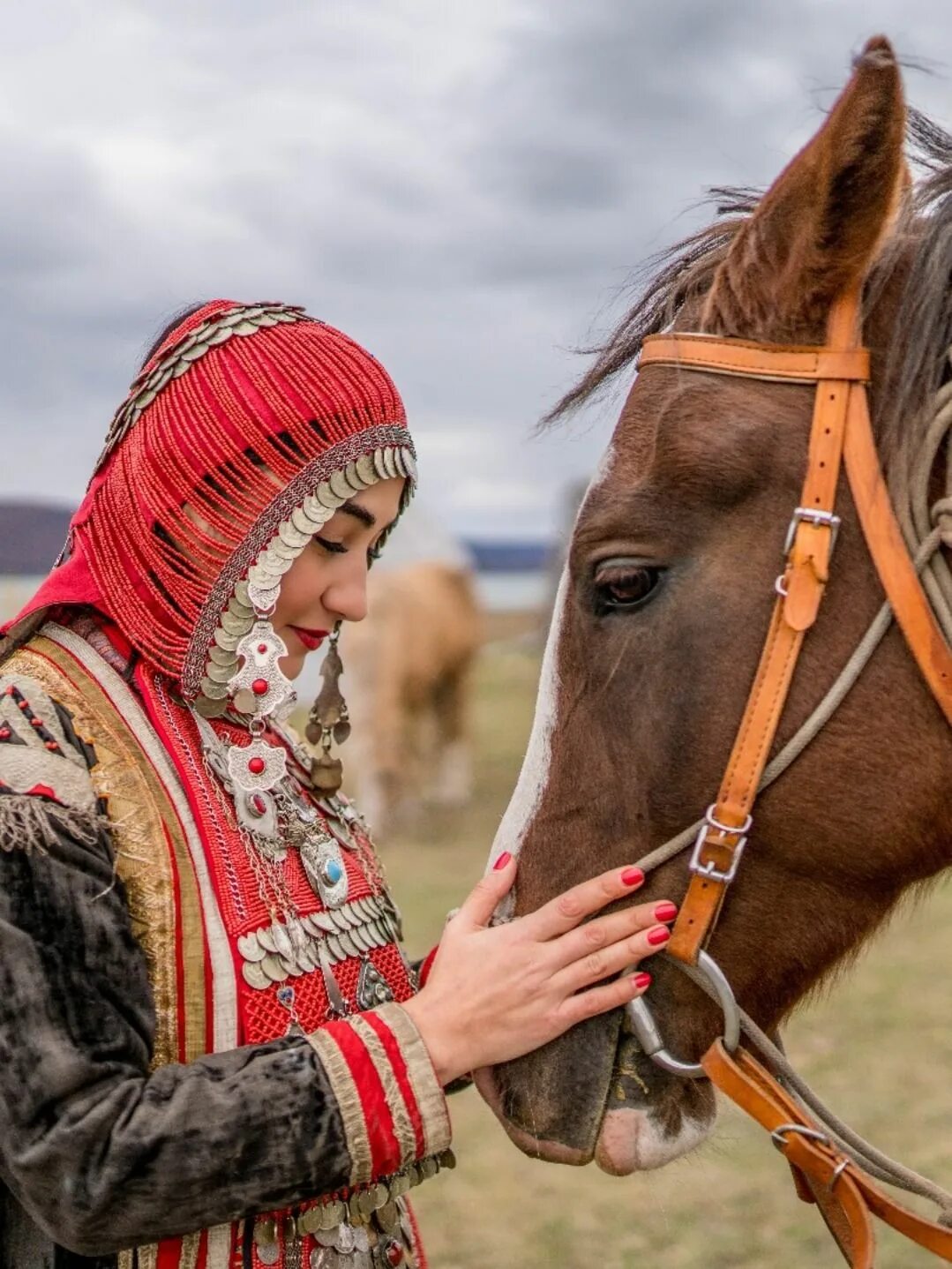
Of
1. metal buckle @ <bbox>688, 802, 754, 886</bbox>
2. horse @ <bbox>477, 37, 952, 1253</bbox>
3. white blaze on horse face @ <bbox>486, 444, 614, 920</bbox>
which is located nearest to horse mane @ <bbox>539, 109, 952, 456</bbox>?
horse @ <bbox>477, 37, 952, 1253</bbox>

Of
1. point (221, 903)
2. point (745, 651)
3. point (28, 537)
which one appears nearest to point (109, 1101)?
point (221, 903)

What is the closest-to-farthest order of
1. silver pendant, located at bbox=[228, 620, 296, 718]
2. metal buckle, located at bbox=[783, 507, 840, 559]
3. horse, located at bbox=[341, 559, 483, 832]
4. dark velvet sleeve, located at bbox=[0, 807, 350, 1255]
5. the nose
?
dark velvet sleeve, located at bbox=[0, 807, 350, 1255]
metal buckle, located at bbox=[783, 507, 840, 559]
silver pendant, located at bbox=[228, 620, 296, 718]
the nose
horse, located at bbox=[341, 559, 483, 832]

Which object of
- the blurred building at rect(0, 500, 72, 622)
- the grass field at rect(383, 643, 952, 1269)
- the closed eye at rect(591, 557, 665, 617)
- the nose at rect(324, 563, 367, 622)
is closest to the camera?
the closed eye at rect(591, 557, 665, 617)

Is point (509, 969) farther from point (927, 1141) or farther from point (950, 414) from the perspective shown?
point (927, 1141)

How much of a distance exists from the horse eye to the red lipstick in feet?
1.51

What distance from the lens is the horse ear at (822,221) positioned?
1.36 metres

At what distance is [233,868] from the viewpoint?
5.33ft

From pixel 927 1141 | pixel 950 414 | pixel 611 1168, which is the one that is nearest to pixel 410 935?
pixel 927 1141

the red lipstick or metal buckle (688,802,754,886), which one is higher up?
the red lipstick

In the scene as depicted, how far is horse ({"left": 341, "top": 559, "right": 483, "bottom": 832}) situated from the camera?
10984 mm

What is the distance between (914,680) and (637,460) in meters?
0.44

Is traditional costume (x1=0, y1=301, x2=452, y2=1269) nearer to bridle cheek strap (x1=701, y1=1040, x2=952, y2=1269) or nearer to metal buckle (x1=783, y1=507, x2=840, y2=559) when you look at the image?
bridle cheek strap (x1=701, y1=1040, x2=952, y2=1269)

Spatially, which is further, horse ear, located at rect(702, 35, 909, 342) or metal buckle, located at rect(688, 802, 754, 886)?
metal buckle, located at rect(688, 802, 754, 886)

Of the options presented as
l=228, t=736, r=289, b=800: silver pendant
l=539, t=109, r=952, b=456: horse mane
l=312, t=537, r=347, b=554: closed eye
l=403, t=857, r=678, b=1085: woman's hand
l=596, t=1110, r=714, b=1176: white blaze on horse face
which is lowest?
l=596, t=1110, r=714, b=1176: white blaze on horse face
